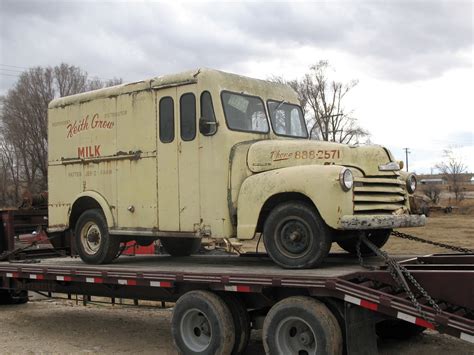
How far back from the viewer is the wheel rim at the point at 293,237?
258 inches

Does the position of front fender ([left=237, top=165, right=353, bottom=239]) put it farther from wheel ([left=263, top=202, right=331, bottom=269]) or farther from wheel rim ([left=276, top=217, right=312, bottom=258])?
wheel rim ([left=276, top=217, right=312, bottom=258])

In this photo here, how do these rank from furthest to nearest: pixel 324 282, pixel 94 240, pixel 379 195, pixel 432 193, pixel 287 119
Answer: pixel 432 193 → pixel 94 240 → pixel 287 119 → pixel 379 195 → pixel 324 282

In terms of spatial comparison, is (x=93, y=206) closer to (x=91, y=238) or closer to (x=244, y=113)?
(x=91, y=238)

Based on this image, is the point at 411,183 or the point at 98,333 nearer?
the point at 411,183

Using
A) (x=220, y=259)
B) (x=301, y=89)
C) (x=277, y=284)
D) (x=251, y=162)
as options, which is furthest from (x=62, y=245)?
(x=301, y=89)

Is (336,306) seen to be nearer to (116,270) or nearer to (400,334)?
(400,334)

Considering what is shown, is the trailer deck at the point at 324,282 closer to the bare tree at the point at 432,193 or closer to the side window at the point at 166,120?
the side window at the point at 166,120

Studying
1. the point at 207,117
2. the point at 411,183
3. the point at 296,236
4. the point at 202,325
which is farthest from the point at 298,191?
the point at 202,325

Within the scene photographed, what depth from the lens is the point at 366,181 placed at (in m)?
6.57

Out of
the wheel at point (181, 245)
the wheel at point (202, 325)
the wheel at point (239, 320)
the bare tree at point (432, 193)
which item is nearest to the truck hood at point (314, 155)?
the wheel at point (239, 320)

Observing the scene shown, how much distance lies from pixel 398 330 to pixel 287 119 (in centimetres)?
326

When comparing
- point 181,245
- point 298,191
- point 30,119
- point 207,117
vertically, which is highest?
point 30,119

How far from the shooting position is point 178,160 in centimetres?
786

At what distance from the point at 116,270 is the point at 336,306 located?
3119 mm
